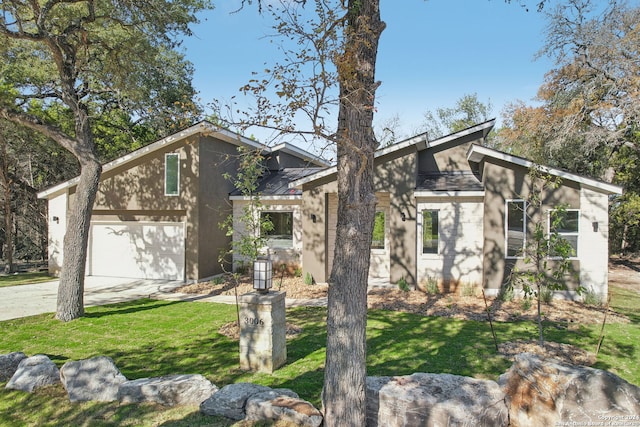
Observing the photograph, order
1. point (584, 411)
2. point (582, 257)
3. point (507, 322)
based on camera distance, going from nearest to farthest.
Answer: point (584, 411) → point (507, 322) → point (582, 257)

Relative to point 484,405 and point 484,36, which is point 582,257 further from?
point 484,405

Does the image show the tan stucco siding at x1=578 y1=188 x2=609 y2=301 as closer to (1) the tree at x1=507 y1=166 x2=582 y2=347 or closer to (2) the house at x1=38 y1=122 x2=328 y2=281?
(1) the tree at x1=507 y1=166 x2=582 y2=347

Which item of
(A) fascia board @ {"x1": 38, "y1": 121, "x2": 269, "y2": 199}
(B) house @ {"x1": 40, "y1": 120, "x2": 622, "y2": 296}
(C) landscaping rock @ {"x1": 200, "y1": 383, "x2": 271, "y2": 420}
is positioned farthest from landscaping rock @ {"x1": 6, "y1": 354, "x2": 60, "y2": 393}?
(A) fascia board @ {"x1": 38, "y1": 121, "x2": 269, "y2": 199}

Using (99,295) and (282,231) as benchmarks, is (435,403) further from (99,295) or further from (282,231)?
(282,231)

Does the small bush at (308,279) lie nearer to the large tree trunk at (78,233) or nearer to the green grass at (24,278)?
the large tree trunk at (78,233)

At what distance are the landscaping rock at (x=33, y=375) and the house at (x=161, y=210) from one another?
7797 millimetres

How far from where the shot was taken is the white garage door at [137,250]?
1398 centimetres

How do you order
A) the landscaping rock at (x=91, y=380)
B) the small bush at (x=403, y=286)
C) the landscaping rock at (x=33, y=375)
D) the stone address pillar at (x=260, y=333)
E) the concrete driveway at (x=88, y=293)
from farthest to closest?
1. the small bush at (x=403, y=286)
2. the concrete driveway at (x=88, y=293)
3. the stone address pillar at (x=260, y=333)
4. the landscaping rock at (x=33, y=375)
5. the landscaping rock at (x=91, y=380)

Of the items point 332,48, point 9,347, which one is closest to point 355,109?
point 332,48

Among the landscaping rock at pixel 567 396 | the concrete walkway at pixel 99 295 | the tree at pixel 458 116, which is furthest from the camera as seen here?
the tree at pixel 458 116

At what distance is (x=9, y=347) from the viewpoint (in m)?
7.07

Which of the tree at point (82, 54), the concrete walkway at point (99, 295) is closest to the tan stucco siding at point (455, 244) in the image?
the concrete walkway at point (99, 295)

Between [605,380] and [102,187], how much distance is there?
1615cm

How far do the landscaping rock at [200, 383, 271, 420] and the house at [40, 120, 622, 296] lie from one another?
18.8ft
